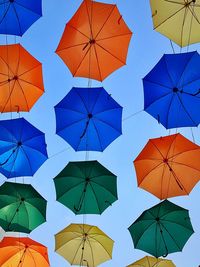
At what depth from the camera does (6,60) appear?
10.0 m

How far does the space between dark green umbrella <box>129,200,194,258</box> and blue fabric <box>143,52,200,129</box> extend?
2.38m

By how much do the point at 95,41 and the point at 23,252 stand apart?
20.1 feet

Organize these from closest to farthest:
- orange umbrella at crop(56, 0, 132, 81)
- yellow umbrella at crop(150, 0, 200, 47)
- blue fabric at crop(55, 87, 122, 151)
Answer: yellow umbrella at crop(150, 0, 200, 47) → orange umbrella at crop(56, 0, 132, 81) → blue fabric at crop(55, 87, 122, 151)

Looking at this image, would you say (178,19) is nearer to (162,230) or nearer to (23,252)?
(162,230)

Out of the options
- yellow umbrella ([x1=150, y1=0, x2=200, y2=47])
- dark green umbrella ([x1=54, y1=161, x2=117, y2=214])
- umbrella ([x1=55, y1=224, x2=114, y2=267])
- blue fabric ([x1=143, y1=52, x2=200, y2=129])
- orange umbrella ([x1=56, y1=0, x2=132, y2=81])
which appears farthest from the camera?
umbrella ([x1=55, y1=224, x2=114, y2=267])

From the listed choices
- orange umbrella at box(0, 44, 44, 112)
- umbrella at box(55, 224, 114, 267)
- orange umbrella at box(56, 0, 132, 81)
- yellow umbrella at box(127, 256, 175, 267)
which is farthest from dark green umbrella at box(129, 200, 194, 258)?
orange umbrella at box(0, 44, 44, 112)

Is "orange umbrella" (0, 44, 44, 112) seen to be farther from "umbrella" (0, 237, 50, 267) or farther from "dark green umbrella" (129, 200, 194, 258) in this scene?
"dark green umbrella" (129, 200, 194, 258)

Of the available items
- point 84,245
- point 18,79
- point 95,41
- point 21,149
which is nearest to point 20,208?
point 21,149

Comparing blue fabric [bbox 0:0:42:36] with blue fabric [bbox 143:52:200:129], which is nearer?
blue fabric [bbox 143:52:200:129]

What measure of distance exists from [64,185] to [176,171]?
303cm

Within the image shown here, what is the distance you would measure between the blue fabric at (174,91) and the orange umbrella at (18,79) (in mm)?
2869

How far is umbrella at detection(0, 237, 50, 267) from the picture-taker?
10.9 metres

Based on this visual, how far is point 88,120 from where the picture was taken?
Answer: 1033 centimetres

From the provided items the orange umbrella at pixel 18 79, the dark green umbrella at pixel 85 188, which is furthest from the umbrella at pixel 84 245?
the orange umbrella at pixel 18 79
